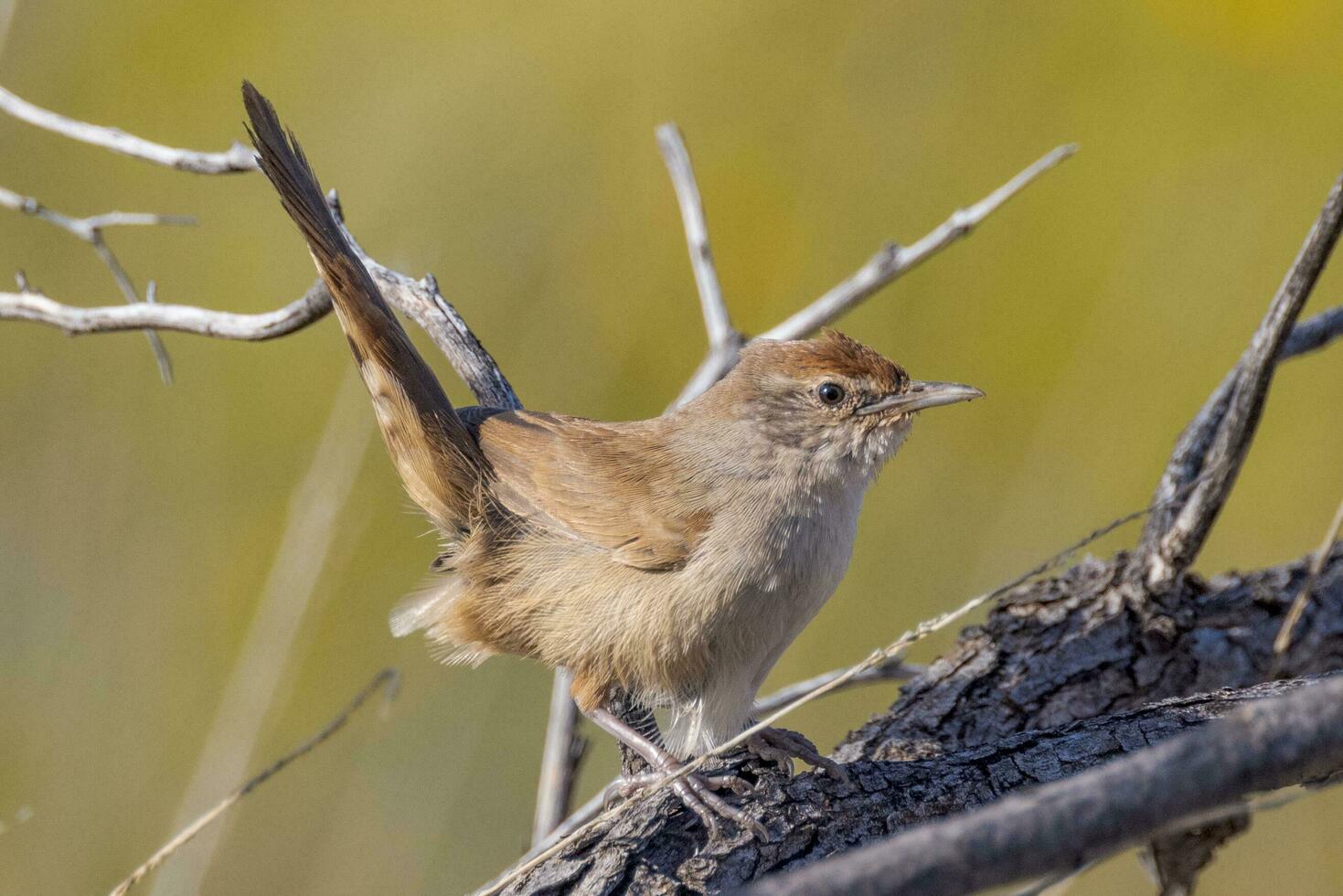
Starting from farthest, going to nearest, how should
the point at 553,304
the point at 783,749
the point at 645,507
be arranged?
the point at 553,304, the point at 645,507, the point at 783,749

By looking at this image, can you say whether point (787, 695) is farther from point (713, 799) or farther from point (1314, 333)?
point (1314, 333)

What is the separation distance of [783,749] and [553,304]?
3011 mm

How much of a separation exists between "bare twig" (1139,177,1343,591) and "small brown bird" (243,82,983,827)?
66 cm

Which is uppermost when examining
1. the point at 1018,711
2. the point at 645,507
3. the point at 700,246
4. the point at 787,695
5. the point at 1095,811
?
the point at 700,246

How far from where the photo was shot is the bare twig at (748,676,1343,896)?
1034 mm

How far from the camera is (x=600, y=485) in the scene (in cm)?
278

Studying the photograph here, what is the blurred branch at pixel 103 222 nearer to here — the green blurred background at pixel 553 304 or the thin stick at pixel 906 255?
the thin stick at pixel 906 255

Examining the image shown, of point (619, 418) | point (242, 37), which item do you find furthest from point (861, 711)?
point (242, 37)

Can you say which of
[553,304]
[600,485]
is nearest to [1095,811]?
[600,485]

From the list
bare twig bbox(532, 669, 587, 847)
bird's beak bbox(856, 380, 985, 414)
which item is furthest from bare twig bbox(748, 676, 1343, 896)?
bare twig bbox(532, 669, 587, 847)

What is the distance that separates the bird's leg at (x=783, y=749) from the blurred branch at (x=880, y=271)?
1007mm

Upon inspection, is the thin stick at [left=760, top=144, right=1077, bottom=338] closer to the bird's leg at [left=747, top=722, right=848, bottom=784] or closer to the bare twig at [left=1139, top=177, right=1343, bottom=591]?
the bare twig at [left=1139, top=177, right=1343, bottom=591]

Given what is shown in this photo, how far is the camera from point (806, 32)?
18.3ft

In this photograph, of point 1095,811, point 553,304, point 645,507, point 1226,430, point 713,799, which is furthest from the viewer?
point 553,304
